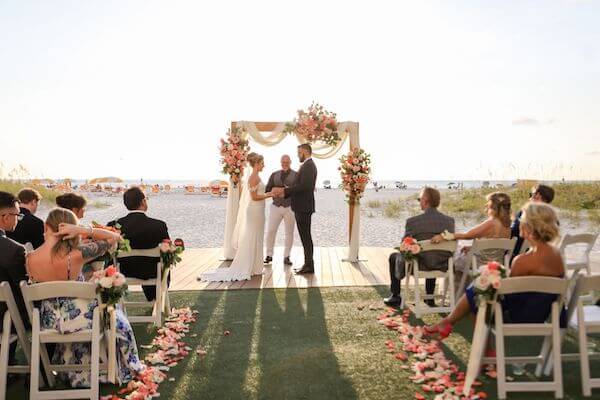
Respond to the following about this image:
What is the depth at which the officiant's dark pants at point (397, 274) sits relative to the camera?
243 inches

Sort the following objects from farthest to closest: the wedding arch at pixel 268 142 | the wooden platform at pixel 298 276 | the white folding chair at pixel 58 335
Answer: the wedding arch at pixel 268 142 → the wooden platform at pixel 298 276 → the white folding chair at pixel 58 335

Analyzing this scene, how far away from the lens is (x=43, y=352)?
3842 millimetres

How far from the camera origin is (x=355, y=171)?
955 centimetres

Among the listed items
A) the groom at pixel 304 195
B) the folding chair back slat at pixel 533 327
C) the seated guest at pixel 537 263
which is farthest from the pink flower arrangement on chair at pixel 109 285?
the groom at pixel 304 195

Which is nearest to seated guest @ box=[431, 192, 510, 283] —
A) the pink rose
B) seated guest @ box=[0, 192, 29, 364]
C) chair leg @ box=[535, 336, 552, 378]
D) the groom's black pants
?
chair leg @ box=[535, 336, 552, 378]

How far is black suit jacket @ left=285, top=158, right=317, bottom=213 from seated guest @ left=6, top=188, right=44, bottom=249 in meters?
3.86

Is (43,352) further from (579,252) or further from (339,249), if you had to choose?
(579,252)

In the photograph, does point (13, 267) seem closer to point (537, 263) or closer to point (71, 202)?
point (71, 202)

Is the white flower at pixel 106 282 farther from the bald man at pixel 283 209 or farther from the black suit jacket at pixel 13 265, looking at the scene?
the bald man at pixel 283 209

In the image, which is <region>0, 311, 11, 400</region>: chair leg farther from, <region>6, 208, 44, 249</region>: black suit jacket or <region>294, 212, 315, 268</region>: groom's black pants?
<region>294, 212, 315, 268</region>: groom's black pants

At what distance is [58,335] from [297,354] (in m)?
1.97

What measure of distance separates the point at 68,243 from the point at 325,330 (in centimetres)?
265

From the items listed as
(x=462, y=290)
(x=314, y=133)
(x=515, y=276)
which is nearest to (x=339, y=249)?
(x=314, y=133)

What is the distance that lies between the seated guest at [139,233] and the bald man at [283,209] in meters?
3.44
